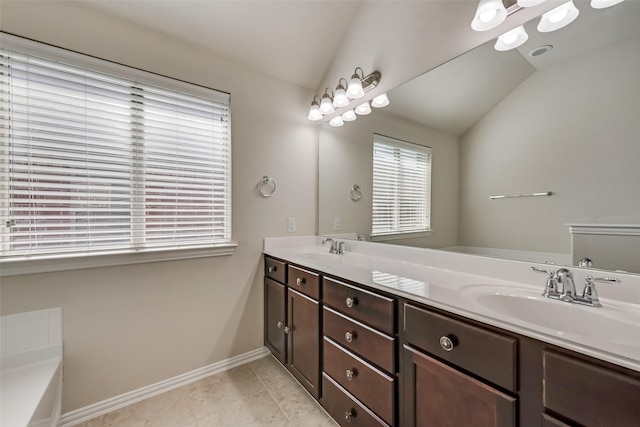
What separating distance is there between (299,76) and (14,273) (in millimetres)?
2194

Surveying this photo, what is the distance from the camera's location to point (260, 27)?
1903mm

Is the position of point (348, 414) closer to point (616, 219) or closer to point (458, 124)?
point (616, 219)

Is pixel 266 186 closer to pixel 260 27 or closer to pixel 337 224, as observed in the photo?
pixel 337 224

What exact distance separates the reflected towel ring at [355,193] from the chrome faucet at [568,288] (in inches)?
49.8

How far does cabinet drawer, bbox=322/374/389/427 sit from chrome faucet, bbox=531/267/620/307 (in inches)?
33.5

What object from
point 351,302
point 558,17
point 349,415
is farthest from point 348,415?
point 558,17

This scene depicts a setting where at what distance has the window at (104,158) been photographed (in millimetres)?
1379

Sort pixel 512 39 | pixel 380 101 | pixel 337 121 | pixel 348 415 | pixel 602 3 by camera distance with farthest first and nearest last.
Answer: pixel 337 121
pixel 380 101
pixel 348 415
pixel 512 39
pixel 602 3

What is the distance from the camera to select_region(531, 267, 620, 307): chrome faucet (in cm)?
92

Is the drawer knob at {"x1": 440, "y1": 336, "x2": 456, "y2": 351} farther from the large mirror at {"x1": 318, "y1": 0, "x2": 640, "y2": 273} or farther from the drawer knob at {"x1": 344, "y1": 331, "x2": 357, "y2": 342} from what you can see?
the large mirror at {"x1": 318, "y1": 0, "x2": 640, "y2": 273}

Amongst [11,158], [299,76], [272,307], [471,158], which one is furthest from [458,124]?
[11,158]

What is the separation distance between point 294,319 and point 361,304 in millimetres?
681

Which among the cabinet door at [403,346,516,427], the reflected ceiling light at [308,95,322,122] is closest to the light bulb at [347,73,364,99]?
the reflected ceiling light at [308,95,322,122]

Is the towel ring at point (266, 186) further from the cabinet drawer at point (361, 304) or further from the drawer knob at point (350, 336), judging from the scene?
the drawer knob at point (350, 336)
